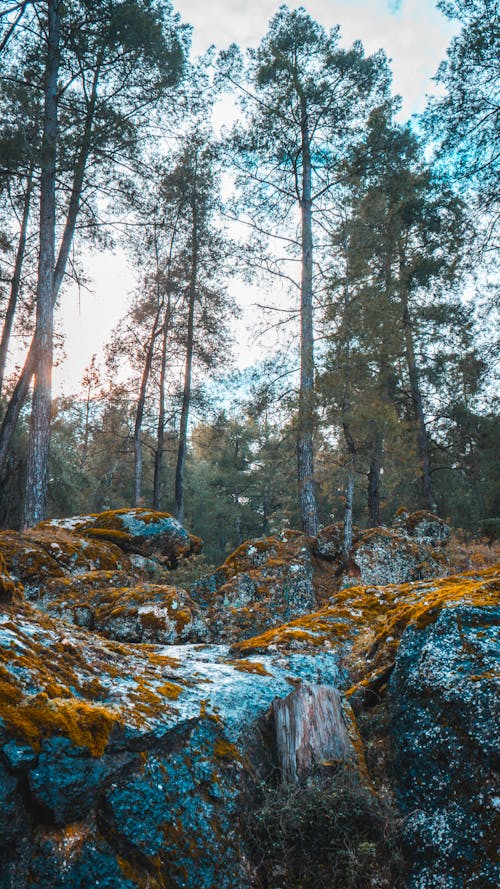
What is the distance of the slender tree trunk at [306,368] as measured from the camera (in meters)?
11.3

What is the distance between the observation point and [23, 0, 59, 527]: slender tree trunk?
10.5 metres

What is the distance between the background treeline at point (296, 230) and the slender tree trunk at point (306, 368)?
0.05m

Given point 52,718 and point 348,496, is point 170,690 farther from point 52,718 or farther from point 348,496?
point 348,496

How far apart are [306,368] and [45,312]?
649 cm

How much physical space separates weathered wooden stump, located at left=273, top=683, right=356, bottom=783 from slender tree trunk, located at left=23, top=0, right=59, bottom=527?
887 cm

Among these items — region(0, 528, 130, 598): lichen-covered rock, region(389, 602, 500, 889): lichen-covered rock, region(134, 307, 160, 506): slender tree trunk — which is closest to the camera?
region(389, 602, 500, 889): lichen-covered rock

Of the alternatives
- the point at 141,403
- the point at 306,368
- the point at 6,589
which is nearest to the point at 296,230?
the point at 306,368

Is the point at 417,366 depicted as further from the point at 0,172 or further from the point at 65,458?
the point at 65,458

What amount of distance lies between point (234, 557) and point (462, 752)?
7.54 meters

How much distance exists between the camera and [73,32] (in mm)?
11898

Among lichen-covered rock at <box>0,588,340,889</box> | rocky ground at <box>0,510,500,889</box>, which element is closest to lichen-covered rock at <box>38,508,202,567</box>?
rocky ground at <box>0,510,500,889</box>

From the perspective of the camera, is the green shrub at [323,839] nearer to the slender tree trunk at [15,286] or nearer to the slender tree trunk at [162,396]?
the slender tree trunk at [162,396]

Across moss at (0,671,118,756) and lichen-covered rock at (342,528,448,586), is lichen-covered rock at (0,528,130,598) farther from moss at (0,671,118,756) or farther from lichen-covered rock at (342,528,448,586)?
moss at (0,671,118,756)

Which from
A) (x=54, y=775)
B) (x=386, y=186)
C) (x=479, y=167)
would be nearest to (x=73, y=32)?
(x=386, y=186)
